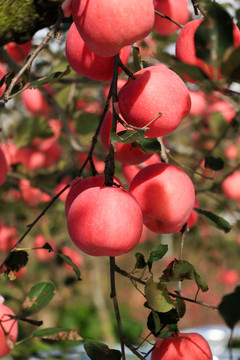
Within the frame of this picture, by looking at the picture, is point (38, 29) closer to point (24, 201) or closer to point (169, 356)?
point (169, 356)

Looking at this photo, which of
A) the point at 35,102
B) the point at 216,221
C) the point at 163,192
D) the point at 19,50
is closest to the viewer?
the point at 163,192

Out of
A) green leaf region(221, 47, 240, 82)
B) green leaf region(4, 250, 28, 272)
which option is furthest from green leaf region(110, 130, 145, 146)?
green leaf region(4, 250, 28, 272)

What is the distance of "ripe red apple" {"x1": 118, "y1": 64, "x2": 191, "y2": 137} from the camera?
48 cm

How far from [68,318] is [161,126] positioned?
3.66 meters

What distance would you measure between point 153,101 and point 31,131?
3.07 feet

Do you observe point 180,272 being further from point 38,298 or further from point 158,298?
point 38,298

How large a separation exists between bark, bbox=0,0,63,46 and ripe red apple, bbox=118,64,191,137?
0.20 m

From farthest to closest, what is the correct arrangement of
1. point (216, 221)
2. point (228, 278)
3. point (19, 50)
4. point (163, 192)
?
point (228, 278) < point (19, 50) < point (216, 221) < point (163, 192)

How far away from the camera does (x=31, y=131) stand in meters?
1.35

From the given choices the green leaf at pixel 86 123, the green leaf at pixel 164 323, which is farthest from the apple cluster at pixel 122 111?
the green leaf at pixel 86 123

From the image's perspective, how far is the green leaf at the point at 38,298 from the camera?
62 centimetres

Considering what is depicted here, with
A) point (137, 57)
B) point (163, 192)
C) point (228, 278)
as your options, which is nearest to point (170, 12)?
point (137, 57)

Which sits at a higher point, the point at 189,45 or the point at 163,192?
the point at 189,45

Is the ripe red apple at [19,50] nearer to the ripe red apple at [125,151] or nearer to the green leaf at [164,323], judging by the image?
the ripe red apple at [125,151]
